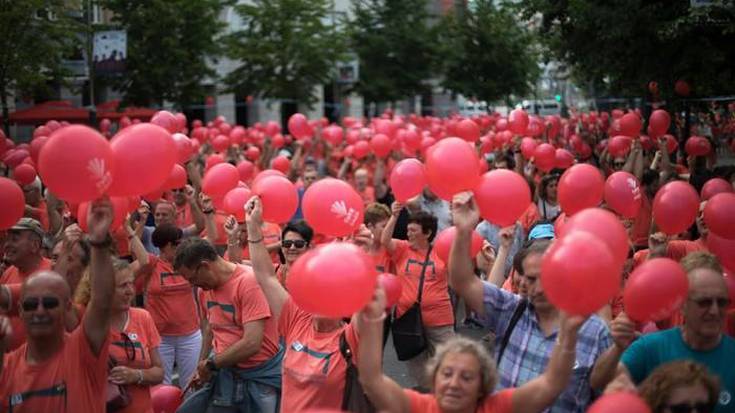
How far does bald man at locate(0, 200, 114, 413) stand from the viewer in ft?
13.4

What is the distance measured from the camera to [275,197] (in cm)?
614

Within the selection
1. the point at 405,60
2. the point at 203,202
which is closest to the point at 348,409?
the point at 203,202

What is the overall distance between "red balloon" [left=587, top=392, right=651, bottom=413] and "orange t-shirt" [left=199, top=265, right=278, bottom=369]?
2672 mm

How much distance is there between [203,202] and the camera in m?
8.02

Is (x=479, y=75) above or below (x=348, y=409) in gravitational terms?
above

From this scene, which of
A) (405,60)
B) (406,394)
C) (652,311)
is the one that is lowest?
(406,394)

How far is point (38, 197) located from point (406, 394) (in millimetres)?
7115

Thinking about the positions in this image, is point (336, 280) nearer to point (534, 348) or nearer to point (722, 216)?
point (534, 348)

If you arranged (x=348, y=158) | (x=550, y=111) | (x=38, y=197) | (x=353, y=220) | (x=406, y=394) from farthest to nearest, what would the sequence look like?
1. (x=550, y=111)
2. (x=348, y=158)
3. (x=38, y=197)
4. (x=353, y=220)
5. (x=406, y=394)

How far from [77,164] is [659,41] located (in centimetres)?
992

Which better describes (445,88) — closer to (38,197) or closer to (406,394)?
(38,197)

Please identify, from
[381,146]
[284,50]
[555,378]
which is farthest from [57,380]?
[284,50]

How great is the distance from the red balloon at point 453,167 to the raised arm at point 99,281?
1877 mm

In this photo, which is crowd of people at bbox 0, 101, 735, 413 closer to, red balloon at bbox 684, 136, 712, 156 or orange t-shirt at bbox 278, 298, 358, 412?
orange t-shirt at bbox 278, 298, 358, 412
